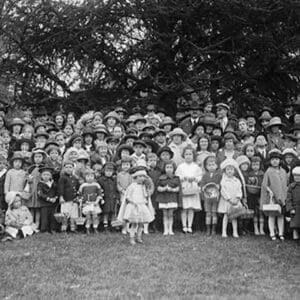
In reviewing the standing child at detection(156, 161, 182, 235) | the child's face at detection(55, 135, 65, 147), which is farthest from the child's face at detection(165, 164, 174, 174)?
the child's face at detection(55, 135, 65, 147)

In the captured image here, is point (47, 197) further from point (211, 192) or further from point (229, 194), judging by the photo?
point (229, 194)

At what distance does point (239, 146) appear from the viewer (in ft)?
36.3

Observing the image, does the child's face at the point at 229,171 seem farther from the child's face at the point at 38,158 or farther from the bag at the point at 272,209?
the child's face at the point at 38,158

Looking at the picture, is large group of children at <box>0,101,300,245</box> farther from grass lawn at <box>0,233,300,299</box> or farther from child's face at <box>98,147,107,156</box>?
grass lawn at <box>0,233,300,299</box>

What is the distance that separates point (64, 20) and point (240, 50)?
187 inches

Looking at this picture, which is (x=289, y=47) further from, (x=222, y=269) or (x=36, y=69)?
(x=222, y=269)

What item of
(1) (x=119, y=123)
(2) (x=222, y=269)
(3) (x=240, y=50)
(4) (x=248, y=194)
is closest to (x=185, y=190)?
(4) (x=248, y=194)

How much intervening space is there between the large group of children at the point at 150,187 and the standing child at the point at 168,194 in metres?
0.02

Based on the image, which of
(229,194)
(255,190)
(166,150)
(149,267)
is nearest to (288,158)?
(255,190)

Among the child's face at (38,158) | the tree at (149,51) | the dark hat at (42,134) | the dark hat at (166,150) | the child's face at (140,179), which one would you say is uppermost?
the tree at (149,51)

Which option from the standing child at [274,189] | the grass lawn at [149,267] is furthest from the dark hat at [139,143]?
the standing child at [274,189]

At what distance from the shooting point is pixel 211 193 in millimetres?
9969

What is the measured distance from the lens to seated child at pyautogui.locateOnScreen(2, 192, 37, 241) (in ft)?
31.3

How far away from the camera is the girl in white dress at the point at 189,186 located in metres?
10.0
